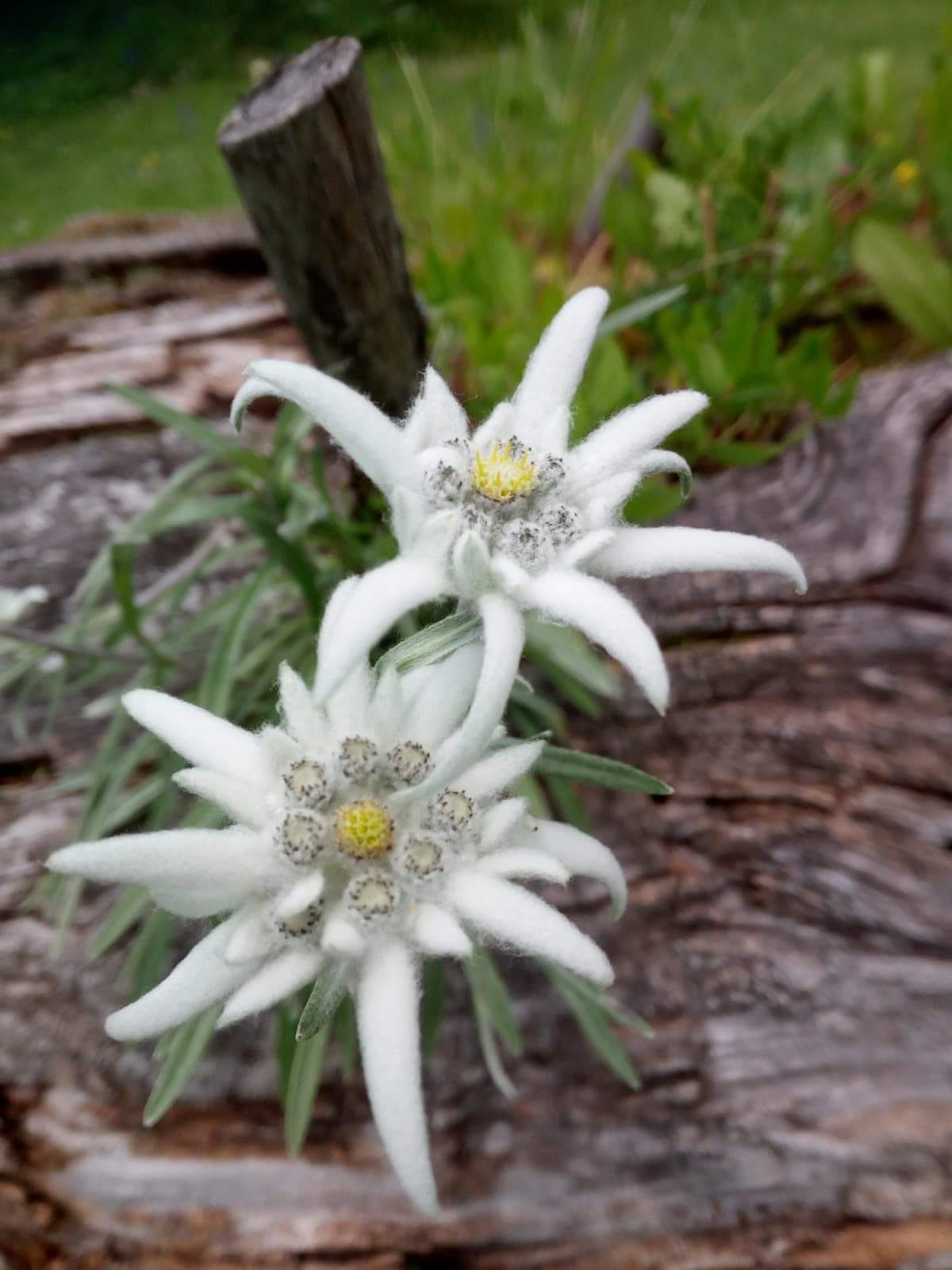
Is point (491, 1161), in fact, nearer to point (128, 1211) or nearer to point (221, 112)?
point (128, 1211)

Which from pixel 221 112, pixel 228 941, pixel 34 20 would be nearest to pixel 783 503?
pixel 228 941

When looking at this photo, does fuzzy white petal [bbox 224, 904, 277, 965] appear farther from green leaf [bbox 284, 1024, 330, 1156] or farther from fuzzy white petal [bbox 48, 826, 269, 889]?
green leaf [bbox 284, 1024, 330, 1156]

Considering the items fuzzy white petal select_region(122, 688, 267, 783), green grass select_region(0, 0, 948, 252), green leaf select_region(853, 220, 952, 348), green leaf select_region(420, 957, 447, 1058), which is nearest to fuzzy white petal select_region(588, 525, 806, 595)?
fuzzy white petal select_region(122, 688, 267, 783)

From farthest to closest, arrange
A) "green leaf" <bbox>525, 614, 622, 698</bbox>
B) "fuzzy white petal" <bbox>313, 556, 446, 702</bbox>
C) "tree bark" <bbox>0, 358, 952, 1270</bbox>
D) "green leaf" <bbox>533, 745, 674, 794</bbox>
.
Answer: "green leaf" <bbox>525, 614, 622, 698</bbox>, "tree bark" <bbox>0, 358, 952, 1270</bbox>, "green leaf" <bbox>533, 745, 674, 794</bbox>, "fuzzy white petal" <bbox>313, 556, 446, 702</bbox>

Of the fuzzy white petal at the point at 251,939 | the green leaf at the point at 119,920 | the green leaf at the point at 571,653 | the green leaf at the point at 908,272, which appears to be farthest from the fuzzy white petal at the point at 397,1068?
the green leaf at the point at 908,272

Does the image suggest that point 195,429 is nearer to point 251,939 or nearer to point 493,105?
point 251,939

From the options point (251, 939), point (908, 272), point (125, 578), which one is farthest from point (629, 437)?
point (908, 272)
